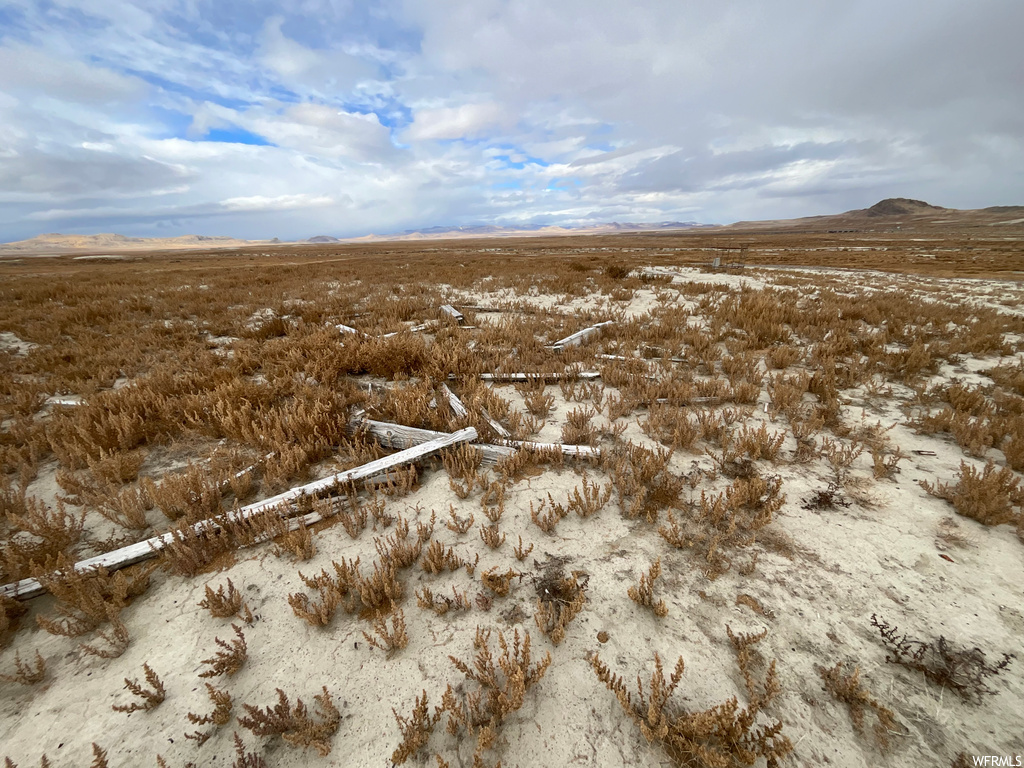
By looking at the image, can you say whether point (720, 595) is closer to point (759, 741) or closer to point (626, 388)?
point (759, 741)

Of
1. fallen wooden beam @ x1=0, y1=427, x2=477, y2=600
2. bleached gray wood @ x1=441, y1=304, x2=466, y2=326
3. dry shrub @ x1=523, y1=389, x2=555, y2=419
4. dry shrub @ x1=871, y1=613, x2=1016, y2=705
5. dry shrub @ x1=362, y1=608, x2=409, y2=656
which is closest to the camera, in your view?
dry shrub @ x1=871, y1=613, x2=1016, y2=705

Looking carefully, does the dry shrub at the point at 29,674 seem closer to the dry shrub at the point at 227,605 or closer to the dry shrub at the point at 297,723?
the dry shrub at the point at 227,605

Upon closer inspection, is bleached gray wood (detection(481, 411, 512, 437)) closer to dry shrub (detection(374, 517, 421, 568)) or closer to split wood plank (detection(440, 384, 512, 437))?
split wood plank (detection(440, 384, 512, 437))

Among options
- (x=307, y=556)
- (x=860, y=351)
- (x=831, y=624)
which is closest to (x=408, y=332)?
(x=307, y=556)

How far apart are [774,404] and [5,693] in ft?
23.1

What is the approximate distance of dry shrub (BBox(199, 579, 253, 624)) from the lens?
2383 mm

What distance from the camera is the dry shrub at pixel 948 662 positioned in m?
1.98

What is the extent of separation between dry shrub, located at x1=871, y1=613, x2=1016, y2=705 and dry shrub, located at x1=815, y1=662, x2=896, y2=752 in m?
0.36

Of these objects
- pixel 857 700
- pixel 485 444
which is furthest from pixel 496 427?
pixel 857 700

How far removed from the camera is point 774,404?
4.93m

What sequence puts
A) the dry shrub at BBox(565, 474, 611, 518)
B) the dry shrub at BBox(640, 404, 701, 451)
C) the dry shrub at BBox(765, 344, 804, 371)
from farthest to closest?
1. the dry shrub at BBox(765, 344, 804, 371)
2. the dry shrub at BBox(640, 404, 701, 451)
3. the dry shrub at BBox(565, 474, 611, 518)

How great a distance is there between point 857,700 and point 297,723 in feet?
9.39

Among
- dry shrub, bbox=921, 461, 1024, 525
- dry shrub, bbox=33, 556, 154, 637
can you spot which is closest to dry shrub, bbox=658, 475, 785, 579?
dry shrub, bbox=921, 461, 1024, 525

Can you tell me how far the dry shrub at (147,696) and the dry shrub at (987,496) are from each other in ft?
18.8
